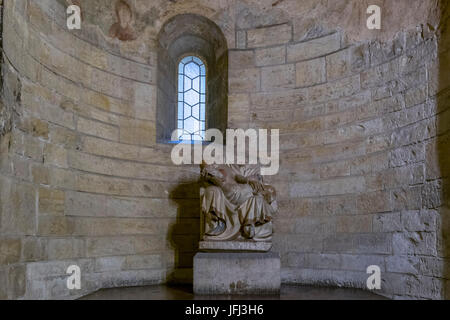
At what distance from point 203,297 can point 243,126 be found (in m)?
2.67

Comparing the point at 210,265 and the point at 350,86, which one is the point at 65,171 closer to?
the point at 210,265

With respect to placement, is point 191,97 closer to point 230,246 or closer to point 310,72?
point 310,72

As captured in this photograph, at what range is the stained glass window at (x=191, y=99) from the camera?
269 inches

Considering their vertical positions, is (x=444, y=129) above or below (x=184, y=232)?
above

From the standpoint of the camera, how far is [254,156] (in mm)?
6207

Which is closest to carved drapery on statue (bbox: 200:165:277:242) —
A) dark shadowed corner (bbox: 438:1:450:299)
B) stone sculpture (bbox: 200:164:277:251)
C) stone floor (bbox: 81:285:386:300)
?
stone sculpture (bbox: 200:164:277:251)

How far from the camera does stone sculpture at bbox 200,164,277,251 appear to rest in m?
4.90

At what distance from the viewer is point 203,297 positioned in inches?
177

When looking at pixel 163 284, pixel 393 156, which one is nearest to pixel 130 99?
pixel 163 284

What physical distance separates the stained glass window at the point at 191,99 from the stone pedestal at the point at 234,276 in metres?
2.54

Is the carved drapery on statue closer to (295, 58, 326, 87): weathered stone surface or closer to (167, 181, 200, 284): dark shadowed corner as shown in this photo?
(167, 181, 200, 284): dark shadowed corner

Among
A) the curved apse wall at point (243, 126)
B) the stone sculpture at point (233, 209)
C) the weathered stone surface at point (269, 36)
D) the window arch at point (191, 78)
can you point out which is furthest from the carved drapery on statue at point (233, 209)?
the weathered stone surface at point (269, 36)

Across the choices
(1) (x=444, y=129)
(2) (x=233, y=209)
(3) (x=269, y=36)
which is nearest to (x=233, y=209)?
(2) (x=233, y=209)

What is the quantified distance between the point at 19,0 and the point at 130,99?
6.73 feet
